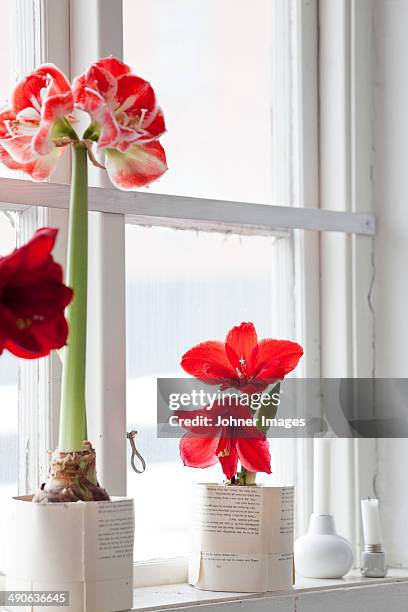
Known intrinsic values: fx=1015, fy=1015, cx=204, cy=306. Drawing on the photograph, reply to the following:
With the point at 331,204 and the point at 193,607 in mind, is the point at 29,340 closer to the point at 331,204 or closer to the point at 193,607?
the point at 193,607

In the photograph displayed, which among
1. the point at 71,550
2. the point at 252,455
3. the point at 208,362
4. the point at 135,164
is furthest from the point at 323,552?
the point at 135,164

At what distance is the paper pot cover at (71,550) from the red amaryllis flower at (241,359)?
22cm

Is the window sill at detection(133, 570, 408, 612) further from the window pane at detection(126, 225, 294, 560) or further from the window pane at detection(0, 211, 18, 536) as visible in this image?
the window pane at detection(0, 211, 18, 536)

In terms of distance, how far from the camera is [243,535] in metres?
1.27

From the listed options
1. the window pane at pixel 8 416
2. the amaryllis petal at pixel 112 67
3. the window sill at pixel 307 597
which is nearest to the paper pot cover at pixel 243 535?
the window sill at pixel 307 597

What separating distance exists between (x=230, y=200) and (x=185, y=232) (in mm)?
99

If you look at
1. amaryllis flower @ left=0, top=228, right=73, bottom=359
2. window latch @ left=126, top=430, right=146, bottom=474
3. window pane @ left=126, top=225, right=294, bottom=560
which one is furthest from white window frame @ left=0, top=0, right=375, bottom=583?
amaryllis flower @ left=0, top=228, right=73, bottom=359

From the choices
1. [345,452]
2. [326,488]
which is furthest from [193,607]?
[345,452]

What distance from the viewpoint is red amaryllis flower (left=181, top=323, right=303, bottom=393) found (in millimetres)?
1271

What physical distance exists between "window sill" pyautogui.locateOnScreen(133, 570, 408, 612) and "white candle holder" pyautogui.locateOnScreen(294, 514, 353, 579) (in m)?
0.02

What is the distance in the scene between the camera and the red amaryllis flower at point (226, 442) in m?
1.26

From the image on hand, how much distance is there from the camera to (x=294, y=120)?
1597mm

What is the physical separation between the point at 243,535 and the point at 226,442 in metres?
0.12

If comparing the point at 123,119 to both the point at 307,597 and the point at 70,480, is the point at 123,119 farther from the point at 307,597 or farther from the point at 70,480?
the point at 307,597
